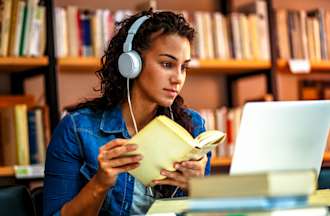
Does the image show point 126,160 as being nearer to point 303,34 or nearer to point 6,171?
point 6,171

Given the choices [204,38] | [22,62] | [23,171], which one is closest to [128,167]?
[23,171]

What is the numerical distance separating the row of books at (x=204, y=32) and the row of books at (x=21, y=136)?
10.6 inches

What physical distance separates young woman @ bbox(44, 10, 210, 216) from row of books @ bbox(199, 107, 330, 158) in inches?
42.5

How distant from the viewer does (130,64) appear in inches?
61.7

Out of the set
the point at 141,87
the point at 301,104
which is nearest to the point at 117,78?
the point at 141,87

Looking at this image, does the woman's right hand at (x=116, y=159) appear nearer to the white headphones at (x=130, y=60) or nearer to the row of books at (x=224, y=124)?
the white headphones at (x=130, y=60)

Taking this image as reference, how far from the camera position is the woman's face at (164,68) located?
1.57m

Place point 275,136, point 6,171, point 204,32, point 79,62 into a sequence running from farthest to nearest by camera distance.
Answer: point 204,32
point 79,62
point 6,171
point 275,136

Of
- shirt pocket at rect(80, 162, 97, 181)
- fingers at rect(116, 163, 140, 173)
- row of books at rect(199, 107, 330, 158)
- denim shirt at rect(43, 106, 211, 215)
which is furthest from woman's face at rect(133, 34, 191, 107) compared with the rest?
row of books at rect(199, 107, 330, 158)

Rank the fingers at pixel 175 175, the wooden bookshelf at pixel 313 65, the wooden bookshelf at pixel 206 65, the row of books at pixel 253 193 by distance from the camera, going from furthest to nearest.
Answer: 1. the wooden bookshelf at pixel 313 65
2. the wooden bookshelf at pixel 206 65
3. the fingers at pixel 175 175
4. the row of books at pixel 253 193

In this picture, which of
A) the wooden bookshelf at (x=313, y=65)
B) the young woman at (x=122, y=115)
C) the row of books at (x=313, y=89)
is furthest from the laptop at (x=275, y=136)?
the row of books at (x=313, y=89)

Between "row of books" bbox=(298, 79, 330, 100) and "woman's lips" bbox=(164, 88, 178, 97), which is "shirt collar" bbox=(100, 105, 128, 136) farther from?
"row of books" bbox=(298, 79, 330, 100)

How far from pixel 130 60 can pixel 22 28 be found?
0.96 m

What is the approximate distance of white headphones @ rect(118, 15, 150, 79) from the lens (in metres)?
1.56
